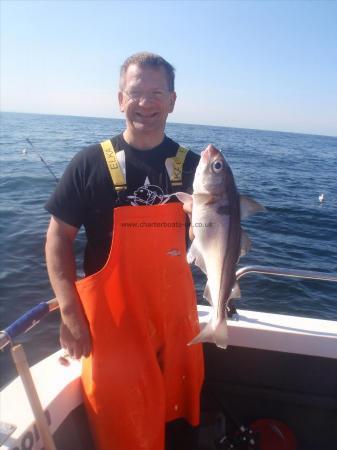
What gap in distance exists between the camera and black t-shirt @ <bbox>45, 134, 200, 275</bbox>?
9.46 feet

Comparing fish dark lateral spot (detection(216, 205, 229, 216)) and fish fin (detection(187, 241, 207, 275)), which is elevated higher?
fish dark lateral spot (detection(216, 205, 229, 216))

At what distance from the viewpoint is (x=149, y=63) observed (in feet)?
9.93

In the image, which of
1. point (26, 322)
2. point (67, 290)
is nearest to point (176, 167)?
point (67, 290)

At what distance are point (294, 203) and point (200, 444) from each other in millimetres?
18442

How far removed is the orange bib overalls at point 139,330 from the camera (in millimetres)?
2805

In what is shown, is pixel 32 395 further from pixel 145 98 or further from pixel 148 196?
pixel 145 98

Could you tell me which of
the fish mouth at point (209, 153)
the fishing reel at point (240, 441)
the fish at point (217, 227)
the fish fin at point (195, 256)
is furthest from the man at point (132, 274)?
the fishing reel at point (240, 441)

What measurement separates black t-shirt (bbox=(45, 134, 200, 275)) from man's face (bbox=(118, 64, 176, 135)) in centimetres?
19

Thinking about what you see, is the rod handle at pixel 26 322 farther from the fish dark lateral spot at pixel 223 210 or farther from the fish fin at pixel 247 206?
the fish fin at pixel 247 206

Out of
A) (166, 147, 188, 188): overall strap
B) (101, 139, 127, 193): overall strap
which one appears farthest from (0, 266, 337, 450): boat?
(101, 139, 127, 193): overall strap

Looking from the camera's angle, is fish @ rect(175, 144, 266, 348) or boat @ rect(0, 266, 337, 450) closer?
fish @ rect(175, 144, 266, 348)

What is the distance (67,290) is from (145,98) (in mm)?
1522

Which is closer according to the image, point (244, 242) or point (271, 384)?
point (244, 242)

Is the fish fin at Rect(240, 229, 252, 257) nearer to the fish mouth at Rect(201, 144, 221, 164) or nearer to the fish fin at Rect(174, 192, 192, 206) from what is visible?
the fish fin at Rect(174, 192, 192, 206)
